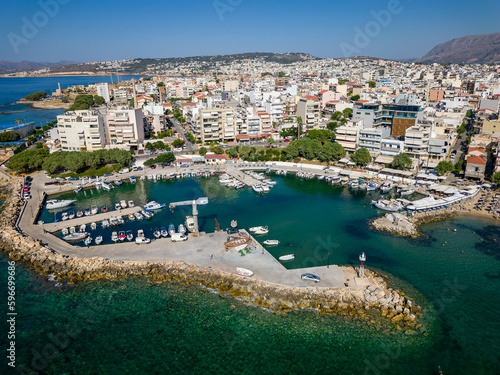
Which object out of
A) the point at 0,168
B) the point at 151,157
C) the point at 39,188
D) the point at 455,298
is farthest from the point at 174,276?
the point at 0,168

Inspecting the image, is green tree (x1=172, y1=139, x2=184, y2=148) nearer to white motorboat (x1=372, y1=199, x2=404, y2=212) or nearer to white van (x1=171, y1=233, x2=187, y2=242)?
white van (x1=171, y1=233, x2=187, y2=242)

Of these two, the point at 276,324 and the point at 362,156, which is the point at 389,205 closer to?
the point at 362,156

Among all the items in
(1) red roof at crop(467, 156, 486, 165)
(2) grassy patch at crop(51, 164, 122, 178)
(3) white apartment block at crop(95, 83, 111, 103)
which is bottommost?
(2) grassy patch at crop(51, 164, 122, 178)

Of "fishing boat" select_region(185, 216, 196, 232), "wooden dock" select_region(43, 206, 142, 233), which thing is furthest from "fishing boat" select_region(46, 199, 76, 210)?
"fishing boat" select_region(185, 216, 196, 232)

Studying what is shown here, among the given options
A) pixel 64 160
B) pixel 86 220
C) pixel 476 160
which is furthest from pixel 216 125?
pixel 476 160

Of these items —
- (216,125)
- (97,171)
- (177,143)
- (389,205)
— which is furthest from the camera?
(216,125)

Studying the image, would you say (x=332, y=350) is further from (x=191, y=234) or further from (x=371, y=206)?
(x=371, y=206)

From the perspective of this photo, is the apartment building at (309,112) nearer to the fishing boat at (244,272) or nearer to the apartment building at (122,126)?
the apartment building at (122,126)

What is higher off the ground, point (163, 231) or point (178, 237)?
point (178, 237)
